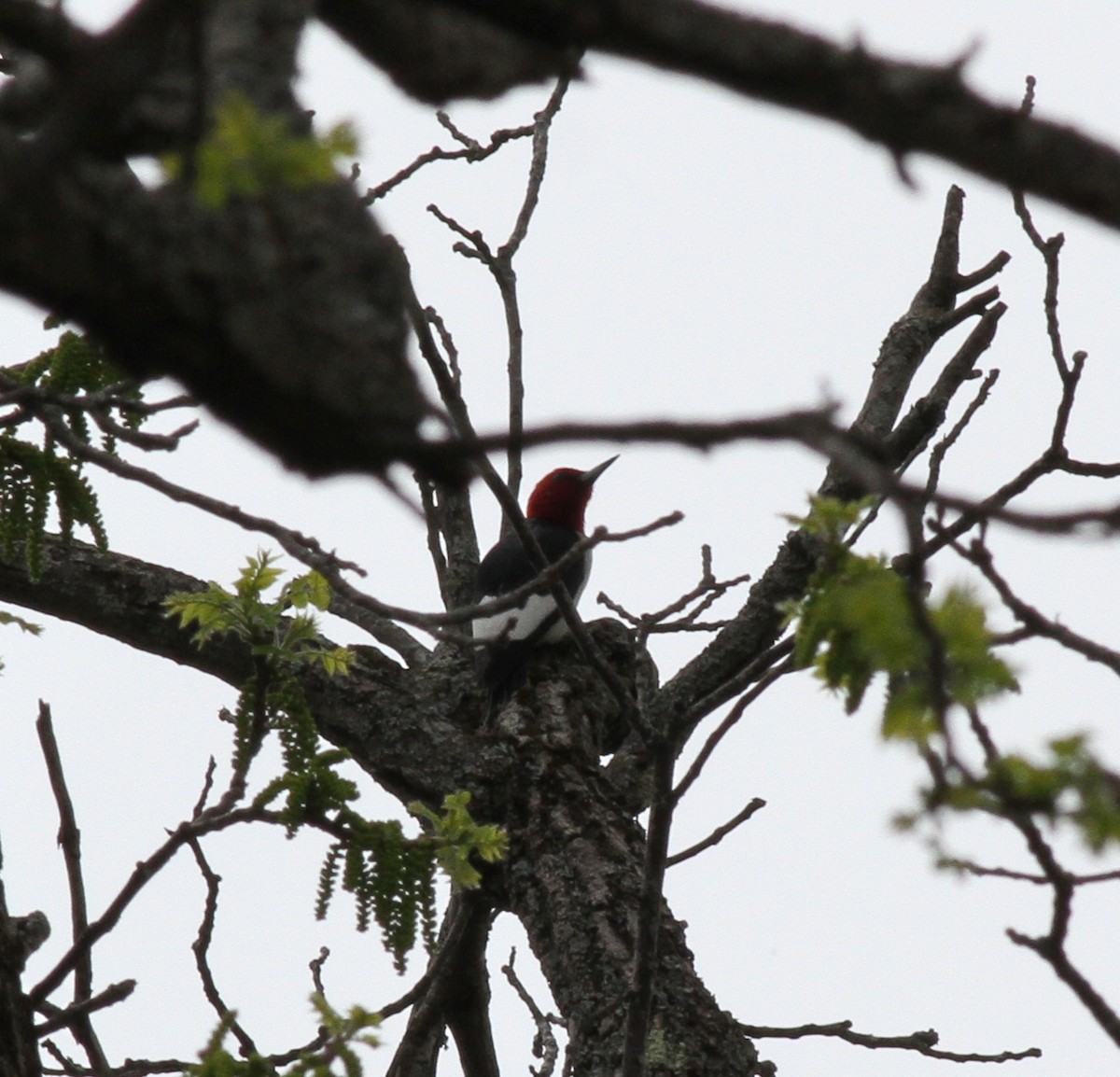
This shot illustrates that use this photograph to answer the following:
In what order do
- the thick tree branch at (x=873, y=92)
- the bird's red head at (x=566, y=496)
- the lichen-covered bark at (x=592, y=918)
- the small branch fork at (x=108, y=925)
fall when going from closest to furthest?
the thick tree branch at (x=873, y=92) → the small branch fork at (x=108, y=925) → the lichen-covered bark at (x=592, y=918) → the bird's red head at (x=566, y=496)

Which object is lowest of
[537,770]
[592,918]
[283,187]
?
[283,187]

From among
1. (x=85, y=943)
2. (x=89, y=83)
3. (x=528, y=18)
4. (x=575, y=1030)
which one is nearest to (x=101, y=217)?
(x=89, y=83)

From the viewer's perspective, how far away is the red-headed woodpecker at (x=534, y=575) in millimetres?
3982

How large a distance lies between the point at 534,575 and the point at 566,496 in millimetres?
2158

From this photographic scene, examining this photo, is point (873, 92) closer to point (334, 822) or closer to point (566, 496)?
point (334, 822)

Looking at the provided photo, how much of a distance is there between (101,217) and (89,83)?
0.33ft

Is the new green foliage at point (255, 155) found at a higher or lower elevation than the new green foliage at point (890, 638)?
lower

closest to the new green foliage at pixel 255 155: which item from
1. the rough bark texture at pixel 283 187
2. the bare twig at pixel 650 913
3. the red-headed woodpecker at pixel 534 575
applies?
the rough bark texture at pixel 283 187

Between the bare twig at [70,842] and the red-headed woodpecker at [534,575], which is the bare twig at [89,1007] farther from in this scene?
the red-headed woodpecker at [534,575]

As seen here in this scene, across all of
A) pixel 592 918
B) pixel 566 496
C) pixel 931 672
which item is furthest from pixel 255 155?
pixel 566 496

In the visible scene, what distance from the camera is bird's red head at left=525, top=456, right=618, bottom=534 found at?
937cm

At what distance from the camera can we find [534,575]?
7.27 metres

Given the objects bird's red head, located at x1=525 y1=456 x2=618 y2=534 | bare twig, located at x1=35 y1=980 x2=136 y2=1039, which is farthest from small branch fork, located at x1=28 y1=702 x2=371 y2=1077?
bird's red head, located at x1=525 y1=456 x2=618 y2=534

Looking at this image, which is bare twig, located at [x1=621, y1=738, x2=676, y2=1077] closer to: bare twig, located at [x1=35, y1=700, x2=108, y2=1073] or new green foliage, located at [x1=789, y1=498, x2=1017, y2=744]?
new green foliage, located at [x1=789, y1=498, x2=1017, y2=744]
